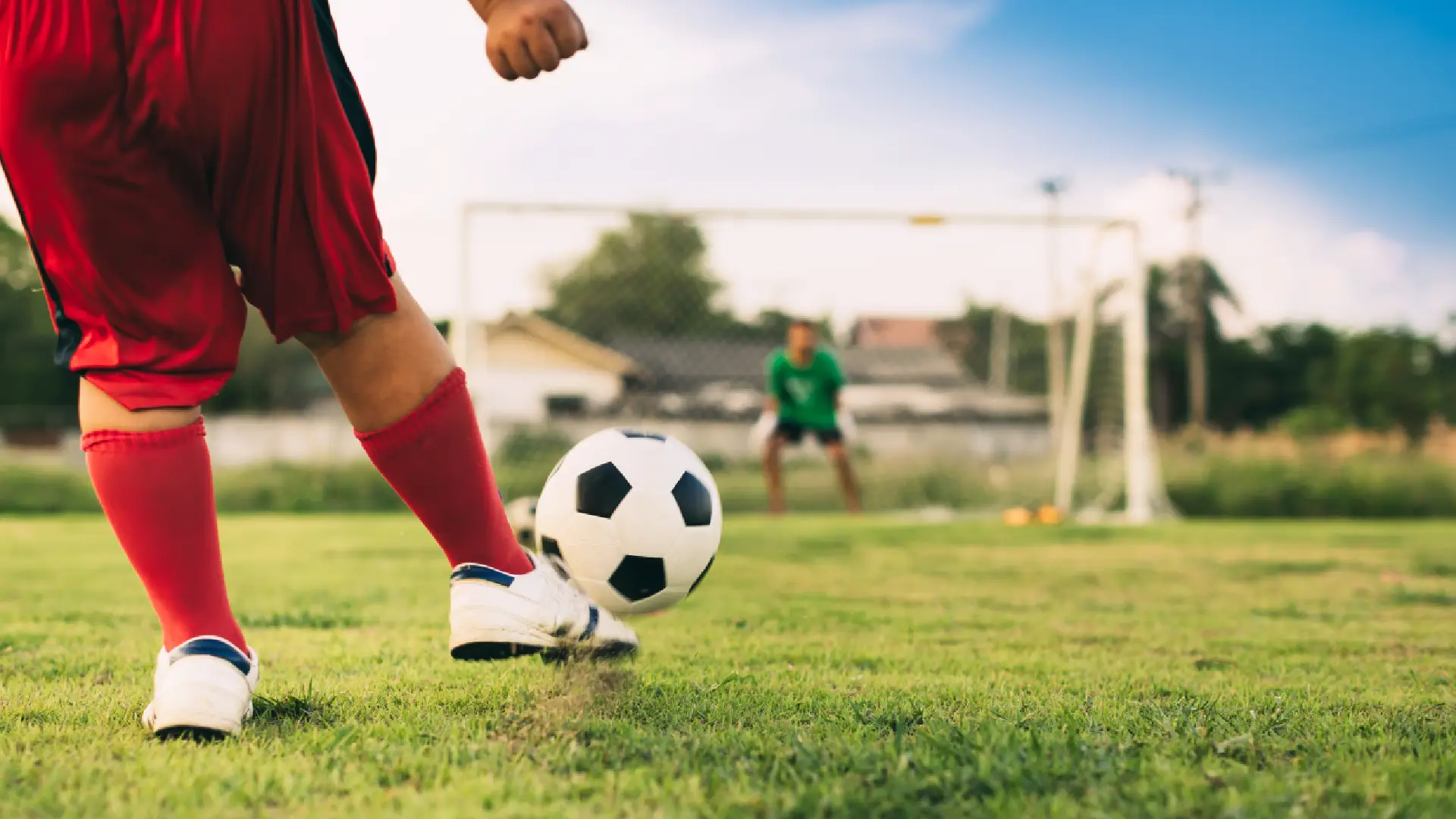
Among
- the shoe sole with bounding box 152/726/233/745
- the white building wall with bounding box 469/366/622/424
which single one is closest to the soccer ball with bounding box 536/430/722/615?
the shoe sole with bounding box 152/726/233/745

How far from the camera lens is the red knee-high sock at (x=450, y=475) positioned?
1685 mm

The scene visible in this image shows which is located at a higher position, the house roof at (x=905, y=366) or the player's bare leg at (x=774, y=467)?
the house roof at (x=905, y=366)

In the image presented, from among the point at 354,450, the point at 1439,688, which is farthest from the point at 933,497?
the point at 1439,688

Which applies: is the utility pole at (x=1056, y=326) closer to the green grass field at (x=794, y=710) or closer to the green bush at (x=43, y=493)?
the green grass field at (x=794, y=710)

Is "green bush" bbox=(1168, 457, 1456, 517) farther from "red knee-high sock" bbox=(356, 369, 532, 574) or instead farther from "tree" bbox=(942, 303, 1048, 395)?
"red knee-high sock" bbox=(356, 369, 532, 574)

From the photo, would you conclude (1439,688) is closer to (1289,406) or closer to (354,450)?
(354,450)

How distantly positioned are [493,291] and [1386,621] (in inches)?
340

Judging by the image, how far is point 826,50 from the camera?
40.8 ft

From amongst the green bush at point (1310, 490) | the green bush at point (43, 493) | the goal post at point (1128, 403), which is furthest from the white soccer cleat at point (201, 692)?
the green bush at point (1310, 490)

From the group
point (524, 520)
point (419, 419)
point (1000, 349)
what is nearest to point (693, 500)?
A: point (419, 419)

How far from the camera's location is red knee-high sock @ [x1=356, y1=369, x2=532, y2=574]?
1.68 metres

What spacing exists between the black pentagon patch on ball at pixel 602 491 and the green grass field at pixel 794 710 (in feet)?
1.03

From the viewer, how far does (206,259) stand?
157 cm

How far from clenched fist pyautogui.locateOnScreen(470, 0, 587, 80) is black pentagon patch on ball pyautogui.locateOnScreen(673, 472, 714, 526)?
1.06m
